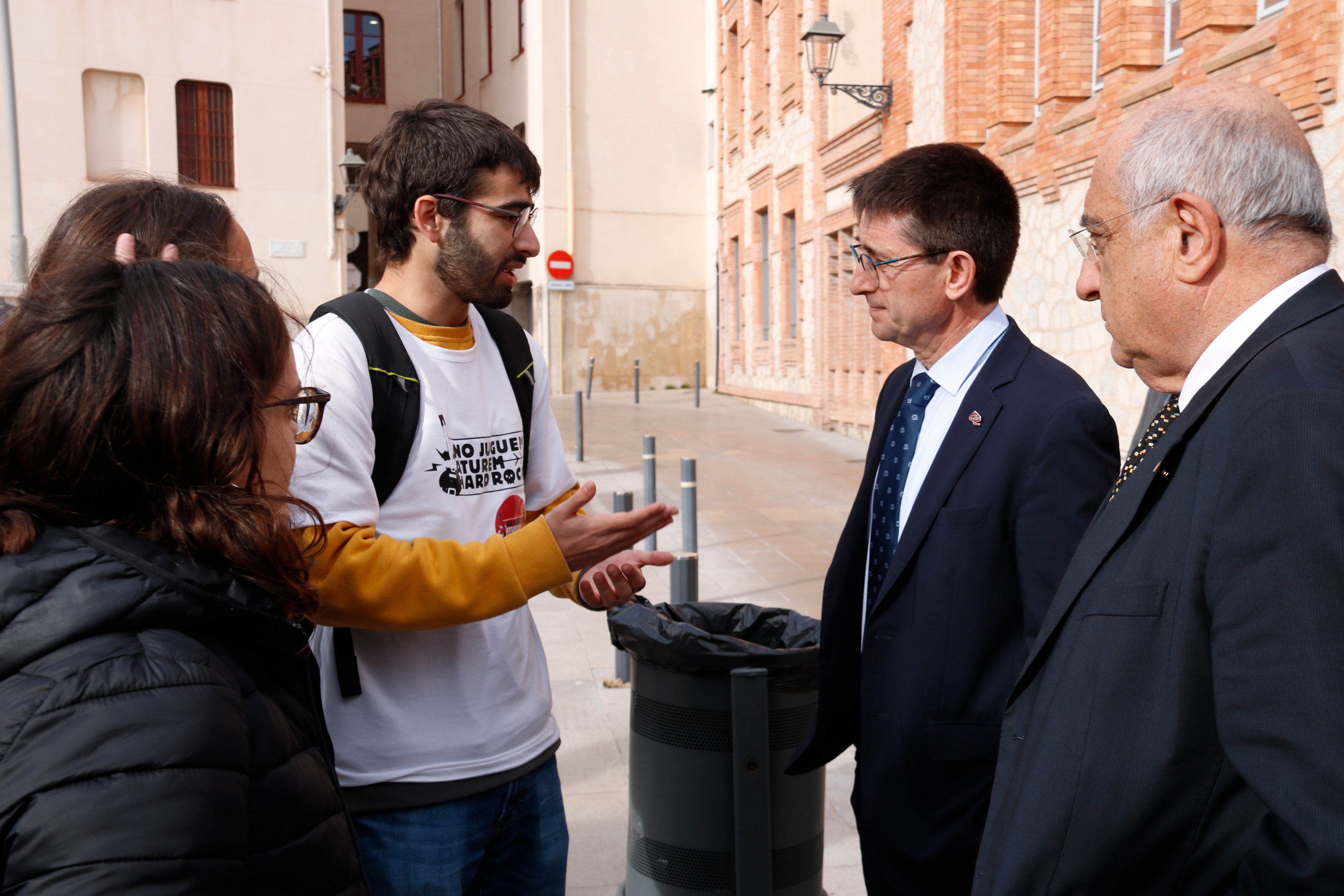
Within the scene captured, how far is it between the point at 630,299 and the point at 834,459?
1514cm

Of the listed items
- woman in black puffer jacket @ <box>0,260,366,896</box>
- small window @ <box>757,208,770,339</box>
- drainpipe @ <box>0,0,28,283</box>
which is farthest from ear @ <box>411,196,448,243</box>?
small window @ <box>757,208,770,339</box>

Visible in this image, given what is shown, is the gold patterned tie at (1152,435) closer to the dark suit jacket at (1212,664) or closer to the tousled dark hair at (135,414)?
the dark suit jacket at (1212,664)

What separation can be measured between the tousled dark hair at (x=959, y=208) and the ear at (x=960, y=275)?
13 millimetres

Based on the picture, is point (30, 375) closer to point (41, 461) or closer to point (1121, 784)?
point (41, 461)

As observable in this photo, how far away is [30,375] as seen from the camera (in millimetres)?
1131

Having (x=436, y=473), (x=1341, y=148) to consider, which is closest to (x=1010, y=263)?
(x=436, y=473)

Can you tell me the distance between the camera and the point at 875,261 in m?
2.79

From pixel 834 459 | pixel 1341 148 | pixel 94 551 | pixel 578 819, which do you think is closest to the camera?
pixel 94 551

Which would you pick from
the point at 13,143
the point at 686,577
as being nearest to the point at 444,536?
the point at 686,577

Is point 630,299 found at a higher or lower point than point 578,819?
higher

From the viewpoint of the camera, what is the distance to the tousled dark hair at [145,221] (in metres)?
1.85

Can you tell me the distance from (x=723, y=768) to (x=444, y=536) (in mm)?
1388

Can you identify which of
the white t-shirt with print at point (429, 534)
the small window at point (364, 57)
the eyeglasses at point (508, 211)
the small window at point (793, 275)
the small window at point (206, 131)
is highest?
the small window at point (364, 57)

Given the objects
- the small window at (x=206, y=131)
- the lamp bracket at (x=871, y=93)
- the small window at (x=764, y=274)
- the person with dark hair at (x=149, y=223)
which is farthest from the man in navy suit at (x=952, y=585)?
the small window at (x=206, y=131)
